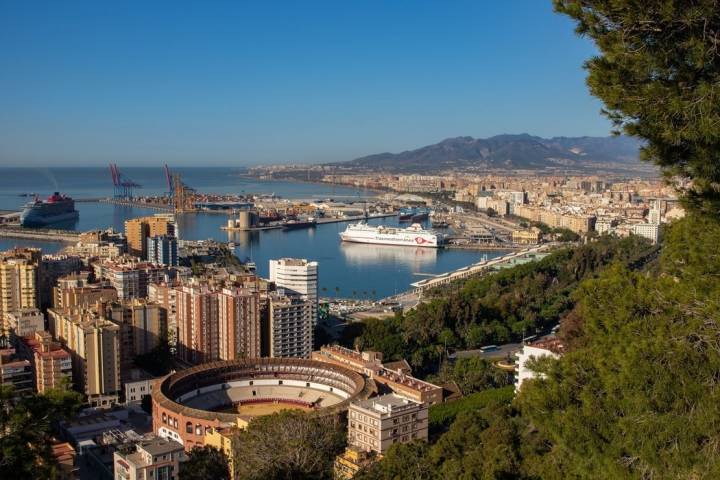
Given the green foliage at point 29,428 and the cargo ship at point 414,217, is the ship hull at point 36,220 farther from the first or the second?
the green foliage at point 29,428

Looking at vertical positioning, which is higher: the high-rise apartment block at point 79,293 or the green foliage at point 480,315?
the high-rise apartment block at point 79,293

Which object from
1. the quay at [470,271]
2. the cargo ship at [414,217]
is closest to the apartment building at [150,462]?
the quay at [470,271]

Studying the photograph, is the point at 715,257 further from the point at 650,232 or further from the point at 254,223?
the point at 254,223

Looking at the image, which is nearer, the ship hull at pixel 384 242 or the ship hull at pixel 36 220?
the ship hull at pixel 384 242

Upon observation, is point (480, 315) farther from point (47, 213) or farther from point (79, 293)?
point (47, 213)

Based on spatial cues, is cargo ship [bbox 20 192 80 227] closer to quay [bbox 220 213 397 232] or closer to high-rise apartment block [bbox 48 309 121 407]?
quay [bbox 220 213 397 232]

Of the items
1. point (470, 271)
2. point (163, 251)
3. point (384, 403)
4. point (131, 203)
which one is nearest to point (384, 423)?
point (384, 403)

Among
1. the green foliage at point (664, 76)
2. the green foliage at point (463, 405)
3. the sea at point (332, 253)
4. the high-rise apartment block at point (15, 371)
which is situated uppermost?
the green foliage at point (664, 76)
